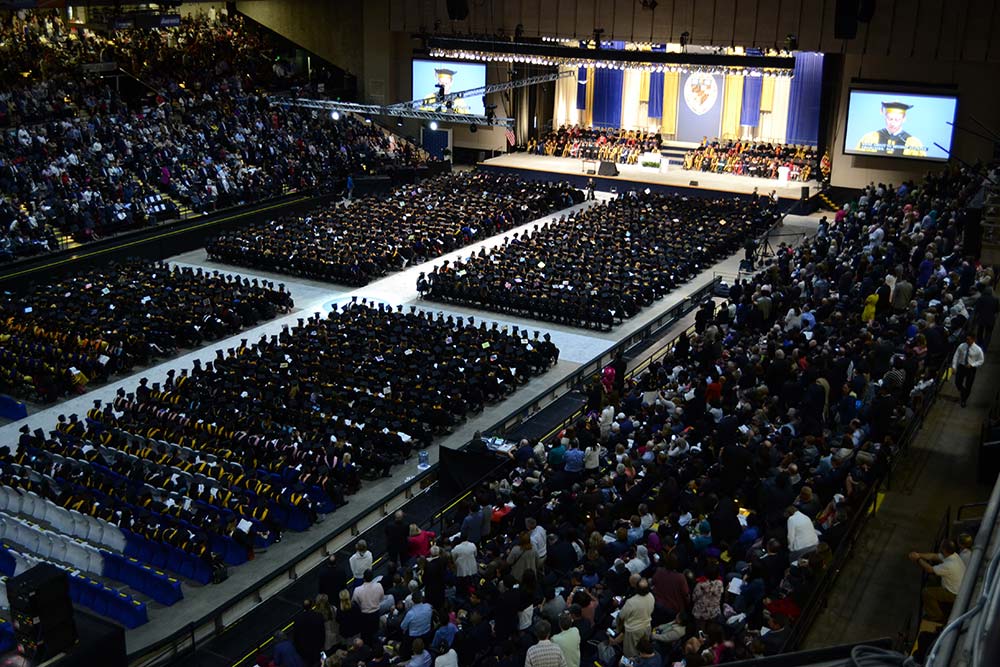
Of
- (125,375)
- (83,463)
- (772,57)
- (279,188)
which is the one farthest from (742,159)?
(83,463)

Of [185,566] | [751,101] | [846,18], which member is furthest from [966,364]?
[751,101]

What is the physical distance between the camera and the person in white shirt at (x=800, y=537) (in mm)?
11742

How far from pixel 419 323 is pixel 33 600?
47.1 feet

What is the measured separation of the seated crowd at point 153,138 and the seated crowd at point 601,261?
10.1 meters

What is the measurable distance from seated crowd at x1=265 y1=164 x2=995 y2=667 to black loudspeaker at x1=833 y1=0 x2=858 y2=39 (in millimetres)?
11698

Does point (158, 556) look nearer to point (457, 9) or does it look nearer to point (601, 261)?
point (601, 261)

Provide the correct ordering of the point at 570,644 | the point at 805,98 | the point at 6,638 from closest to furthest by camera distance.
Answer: the point at 570,644, the point at 6,638, the point at 805,98

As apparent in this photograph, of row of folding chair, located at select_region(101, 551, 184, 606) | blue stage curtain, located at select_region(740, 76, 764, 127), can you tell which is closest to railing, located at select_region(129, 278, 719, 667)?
row of folding chair, located at select_region(101, 551, 184, 606)

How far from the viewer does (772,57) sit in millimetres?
40375

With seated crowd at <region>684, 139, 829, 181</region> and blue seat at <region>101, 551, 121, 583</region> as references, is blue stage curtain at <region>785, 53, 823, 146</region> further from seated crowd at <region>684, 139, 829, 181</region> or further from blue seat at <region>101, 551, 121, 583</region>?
blue seat at <region>101, 551, 121, 583</region>

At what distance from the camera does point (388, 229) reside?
3412cm

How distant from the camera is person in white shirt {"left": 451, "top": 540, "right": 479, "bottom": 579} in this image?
1334 cm

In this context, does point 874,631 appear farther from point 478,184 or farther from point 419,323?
point 478,184

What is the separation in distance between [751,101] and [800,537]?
40.5m
